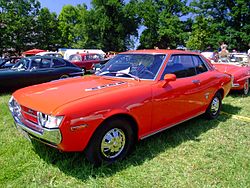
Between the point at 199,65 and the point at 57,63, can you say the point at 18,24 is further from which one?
the point at 199,65

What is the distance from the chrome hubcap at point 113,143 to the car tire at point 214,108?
2535 mm

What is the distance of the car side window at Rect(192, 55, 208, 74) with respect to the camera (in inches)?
197

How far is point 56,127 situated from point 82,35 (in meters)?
47.2

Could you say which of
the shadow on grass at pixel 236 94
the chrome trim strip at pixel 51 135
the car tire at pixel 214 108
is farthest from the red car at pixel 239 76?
the chrome trim strip at pixel 51 135

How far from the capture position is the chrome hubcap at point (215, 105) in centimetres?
536

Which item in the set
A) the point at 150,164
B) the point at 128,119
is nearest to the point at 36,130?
the point at 128,119

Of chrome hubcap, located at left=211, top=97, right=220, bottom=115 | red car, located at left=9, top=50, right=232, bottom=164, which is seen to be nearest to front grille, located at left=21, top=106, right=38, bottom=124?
red car, located at left=9, top=50, right=232, bottom=164

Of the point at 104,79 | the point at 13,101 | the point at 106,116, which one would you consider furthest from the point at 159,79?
the point at 13,101

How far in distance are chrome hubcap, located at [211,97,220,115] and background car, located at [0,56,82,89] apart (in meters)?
5.71

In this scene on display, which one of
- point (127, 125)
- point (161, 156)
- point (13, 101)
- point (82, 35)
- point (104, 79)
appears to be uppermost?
point (82, 35)

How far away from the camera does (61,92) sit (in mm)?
3422

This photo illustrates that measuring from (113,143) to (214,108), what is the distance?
2.96 meters

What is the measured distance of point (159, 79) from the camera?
3924 mm

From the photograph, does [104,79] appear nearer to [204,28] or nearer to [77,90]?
[77,90]
